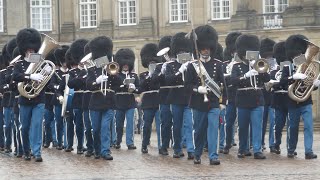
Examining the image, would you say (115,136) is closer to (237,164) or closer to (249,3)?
(237,164)

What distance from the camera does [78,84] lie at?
20406mm

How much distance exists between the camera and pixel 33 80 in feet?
62.1

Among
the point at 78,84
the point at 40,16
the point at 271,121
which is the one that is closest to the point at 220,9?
the point at 40,16

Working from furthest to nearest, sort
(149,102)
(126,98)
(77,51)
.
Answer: (126,98) < (149,102) < (77,51)

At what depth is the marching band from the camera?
59.8ft

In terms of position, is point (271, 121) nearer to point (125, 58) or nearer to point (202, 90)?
point (125, 58)

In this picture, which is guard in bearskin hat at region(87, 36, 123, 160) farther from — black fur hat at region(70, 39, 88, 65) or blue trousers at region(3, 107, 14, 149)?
blue trousers at region(3, 107, 14, 149)

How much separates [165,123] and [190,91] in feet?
7.65

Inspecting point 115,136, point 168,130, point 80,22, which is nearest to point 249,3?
point 80,22

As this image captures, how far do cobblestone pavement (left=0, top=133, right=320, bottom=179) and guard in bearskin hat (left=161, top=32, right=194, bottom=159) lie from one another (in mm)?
412

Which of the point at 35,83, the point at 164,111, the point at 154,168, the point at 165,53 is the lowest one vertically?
the point at 154,168

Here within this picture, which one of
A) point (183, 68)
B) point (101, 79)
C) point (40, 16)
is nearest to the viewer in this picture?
point (183, 68)

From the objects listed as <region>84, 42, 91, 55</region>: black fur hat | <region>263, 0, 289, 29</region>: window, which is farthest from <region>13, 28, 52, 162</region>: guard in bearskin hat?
<region>263, 0, 289, 29</region>: window

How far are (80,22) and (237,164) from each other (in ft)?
103
